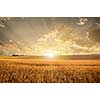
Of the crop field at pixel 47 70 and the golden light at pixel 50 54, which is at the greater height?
the golden light at pixel 50 54

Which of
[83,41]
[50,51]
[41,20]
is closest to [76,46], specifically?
[83,41]

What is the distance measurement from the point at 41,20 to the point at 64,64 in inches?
22.6

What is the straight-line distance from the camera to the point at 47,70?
2693mm

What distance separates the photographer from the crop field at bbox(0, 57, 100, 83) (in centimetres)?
267

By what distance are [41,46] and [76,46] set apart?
1.32ft

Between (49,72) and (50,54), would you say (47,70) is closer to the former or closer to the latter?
(49,72)

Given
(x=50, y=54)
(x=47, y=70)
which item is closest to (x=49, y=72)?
(x=47, y=70)

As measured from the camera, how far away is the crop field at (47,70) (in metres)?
2.67

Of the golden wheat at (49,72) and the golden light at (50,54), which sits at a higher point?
the golden light at (50,54)
